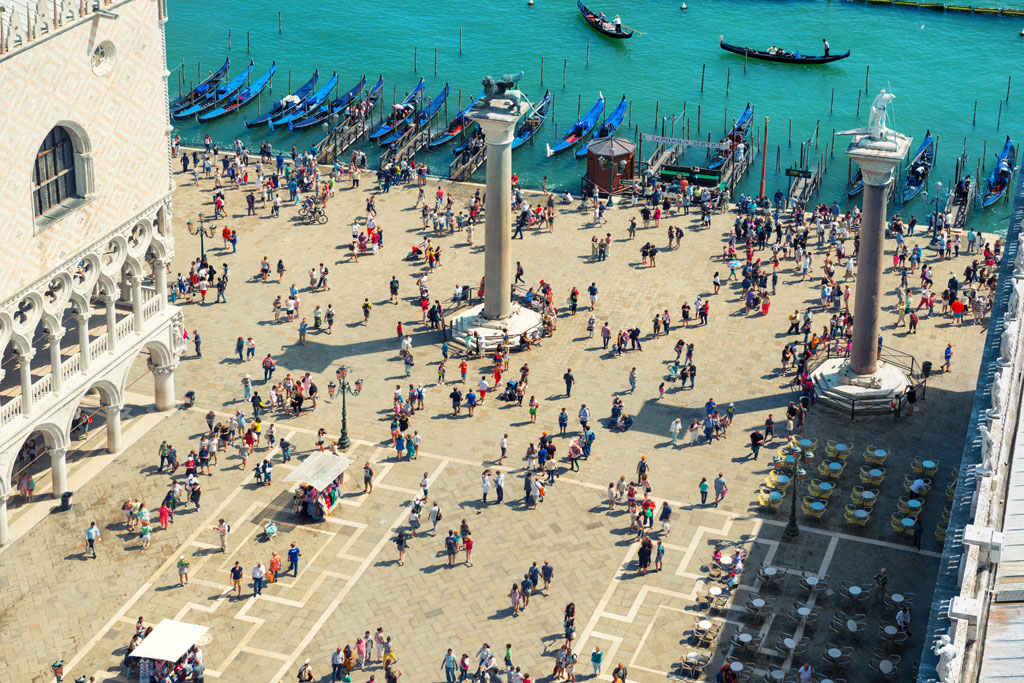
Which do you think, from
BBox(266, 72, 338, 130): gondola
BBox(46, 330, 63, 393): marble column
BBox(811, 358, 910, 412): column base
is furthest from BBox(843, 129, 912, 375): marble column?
BBox(266, 72, 338, 130): gondola

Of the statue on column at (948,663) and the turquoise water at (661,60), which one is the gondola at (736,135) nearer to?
the turquoise water at (661,60)

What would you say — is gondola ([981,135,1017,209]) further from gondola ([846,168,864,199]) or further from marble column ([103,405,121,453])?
marble column ([103,405,121,453])

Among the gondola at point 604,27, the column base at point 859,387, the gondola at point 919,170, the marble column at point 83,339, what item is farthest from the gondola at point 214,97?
the column base at point 859,387

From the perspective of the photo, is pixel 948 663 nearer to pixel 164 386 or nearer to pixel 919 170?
pixel 164 386

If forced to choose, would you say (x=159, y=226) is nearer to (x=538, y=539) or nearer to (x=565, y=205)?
(x=538, y=539)

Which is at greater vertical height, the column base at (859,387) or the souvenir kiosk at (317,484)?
the column base at (859,387)

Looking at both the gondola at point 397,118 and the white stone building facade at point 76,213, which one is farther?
the gondola at point 397,118
